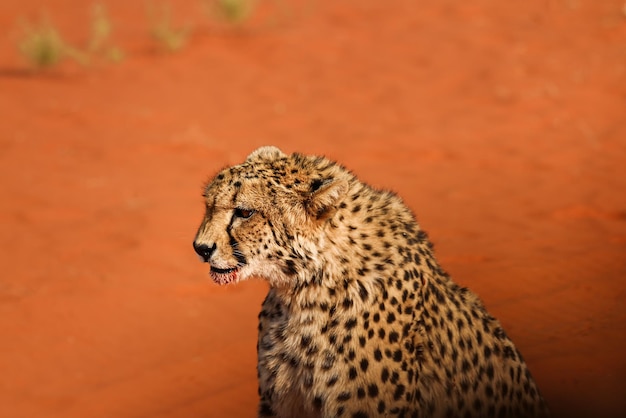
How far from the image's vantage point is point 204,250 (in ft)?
9.74

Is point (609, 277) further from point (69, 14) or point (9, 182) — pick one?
point (69, 14)

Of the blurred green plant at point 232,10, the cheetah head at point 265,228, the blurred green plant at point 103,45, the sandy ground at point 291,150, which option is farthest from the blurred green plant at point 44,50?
the cheetah head at point 265,228

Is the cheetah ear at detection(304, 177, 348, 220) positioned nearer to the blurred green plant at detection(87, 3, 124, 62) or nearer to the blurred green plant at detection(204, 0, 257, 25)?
the blurred green plant at detection(87, 3, 124, 62)

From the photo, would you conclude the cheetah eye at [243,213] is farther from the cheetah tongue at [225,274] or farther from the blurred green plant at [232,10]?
the blurred green plant at [232,10]

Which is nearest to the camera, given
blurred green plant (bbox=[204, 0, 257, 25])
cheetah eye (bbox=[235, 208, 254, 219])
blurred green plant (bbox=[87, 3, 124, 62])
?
cheetah eye (bbox=[235, 208, 254, 219])

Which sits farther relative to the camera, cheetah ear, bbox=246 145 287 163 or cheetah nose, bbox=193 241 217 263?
cheetah ear, bbox=246 145 287 163

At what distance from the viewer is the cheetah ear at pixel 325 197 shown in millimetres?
2908

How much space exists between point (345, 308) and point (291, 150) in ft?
14.6

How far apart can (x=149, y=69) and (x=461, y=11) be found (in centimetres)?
447

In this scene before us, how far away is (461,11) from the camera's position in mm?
11578

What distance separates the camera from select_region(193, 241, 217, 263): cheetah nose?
295 centimetres

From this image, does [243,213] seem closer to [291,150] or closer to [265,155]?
[265,155]

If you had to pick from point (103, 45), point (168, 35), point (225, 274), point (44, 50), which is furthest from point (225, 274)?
point (103, 45)

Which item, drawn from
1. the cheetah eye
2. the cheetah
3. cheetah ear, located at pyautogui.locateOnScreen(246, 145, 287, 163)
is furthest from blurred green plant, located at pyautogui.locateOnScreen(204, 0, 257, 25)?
the cheetah eye
